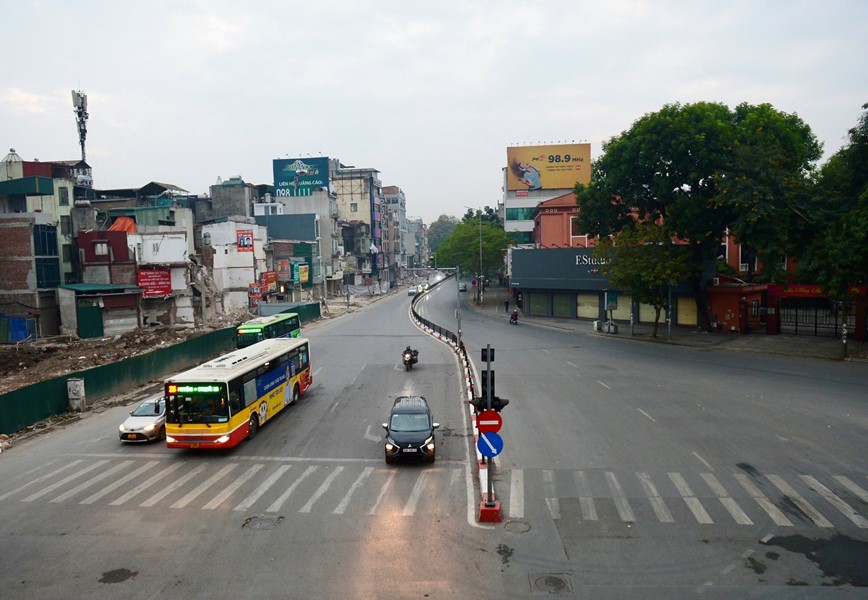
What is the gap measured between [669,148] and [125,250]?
46963 mm

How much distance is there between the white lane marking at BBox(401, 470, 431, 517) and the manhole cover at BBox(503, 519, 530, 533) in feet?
7.99

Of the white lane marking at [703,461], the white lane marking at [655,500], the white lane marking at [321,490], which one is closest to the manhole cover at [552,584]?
the white lane marking at [655,500]

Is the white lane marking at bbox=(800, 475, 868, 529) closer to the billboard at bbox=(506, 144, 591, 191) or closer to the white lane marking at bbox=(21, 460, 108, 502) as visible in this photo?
the white lane marking at bbox=(21, 460, 108, 502)

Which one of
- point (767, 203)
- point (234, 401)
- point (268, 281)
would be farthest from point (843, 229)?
point (268, 281)

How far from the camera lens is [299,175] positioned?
109 metres

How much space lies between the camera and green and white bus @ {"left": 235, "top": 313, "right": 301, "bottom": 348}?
39156mm

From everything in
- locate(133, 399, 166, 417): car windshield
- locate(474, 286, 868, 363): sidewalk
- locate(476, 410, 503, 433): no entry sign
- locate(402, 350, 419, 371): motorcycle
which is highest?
locate(476, 410, 503, 433): no entry sign

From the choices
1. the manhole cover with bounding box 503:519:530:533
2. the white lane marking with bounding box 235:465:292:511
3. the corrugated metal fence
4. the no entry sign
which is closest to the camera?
the manhole cover with bounding box 503:519:530:533

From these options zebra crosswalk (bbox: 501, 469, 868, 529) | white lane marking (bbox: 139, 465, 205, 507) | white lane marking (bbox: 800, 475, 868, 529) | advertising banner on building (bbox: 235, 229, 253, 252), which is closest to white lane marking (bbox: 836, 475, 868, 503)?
zebra crosswalk (bbox: 501, 469, 868, 529)

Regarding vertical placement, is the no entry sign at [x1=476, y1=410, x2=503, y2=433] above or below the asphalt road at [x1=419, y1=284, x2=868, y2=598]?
above

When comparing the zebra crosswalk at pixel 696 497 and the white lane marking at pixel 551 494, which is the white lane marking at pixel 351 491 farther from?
the white lane marking at pixel 551 494

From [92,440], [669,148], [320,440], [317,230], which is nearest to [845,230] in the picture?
[669,148]

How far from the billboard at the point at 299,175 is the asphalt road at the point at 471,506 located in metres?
84.1

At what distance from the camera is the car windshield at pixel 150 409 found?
23797 millimetres
